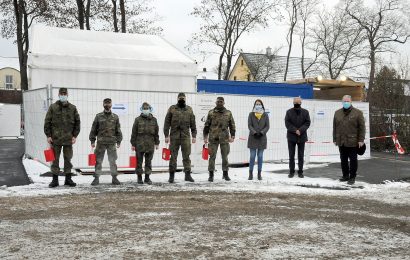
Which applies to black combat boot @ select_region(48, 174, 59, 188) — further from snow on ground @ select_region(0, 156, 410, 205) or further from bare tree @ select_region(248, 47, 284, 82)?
bare tree @ select_region(248, 47, 284, 82)

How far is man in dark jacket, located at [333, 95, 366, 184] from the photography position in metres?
10.1

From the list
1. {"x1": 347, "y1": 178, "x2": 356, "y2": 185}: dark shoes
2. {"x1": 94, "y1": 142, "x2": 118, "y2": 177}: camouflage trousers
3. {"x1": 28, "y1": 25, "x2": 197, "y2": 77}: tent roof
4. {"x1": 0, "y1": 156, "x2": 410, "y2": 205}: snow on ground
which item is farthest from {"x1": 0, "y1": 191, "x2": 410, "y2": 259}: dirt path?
{"x1": 28, "y1": 25, "x2": 197, "y2": 77}: tent roof

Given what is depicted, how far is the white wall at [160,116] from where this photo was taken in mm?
11016

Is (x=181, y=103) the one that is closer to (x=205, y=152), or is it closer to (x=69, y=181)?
(x=205, y=152)

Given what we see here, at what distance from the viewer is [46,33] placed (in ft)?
47.7

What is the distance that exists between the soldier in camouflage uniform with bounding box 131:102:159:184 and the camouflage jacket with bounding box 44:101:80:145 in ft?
4.26

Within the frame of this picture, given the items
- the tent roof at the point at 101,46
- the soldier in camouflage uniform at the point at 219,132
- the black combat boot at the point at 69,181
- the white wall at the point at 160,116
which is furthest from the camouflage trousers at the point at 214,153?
the tent roof at the point at 101,46

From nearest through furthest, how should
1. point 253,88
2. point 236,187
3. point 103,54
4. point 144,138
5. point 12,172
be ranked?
point 236,187 → point 144,138 → point 12,172 → point 103,54 → point 253,88

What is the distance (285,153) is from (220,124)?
381 cm

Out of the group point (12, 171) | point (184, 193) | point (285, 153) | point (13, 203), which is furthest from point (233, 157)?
point (13, 203)

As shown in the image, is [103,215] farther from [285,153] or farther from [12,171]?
[285,153]

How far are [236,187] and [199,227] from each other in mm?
3560

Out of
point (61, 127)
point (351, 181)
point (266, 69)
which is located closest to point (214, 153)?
point (351, 181)

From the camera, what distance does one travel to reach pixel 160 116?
11.6 m
